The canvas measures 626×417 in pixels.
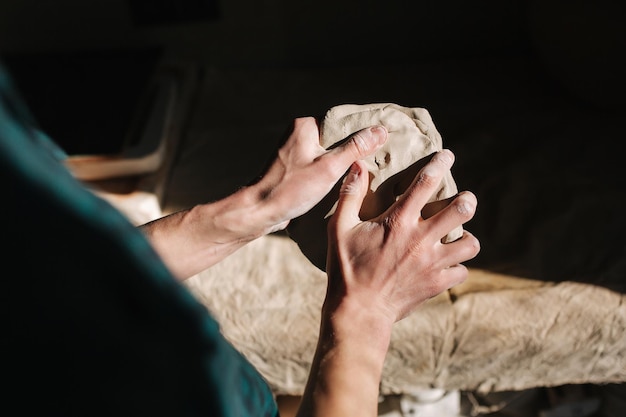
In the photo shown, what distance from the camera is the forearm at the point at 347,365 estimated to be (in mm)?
630

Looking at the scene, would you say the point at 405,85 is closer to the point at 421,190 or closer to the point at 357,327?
the point at 421,190

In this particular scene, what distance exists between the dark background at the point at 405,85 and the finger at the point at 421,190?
1.85 ft

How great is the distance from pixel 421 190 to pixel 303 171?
172 mm

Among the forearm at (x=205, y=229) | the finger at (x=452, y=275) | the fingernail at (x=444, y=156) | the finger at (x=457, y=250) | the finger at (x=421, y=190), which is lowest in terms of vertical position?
the finger at (x=452, y=275)

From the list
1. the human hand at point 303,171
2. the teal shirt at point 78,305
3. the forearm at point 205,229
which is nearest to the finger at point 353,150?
the human hand at point 303,171

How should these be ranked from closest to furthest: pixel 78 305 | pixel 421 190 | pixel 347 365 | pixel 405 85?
pixel 78 305, pixel 347 365, pixel 421 190, pixel 405 85

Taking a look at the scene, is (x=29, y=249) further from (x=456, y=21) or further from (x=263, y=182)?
(x=456, y=21)

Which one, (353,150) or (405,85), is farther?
(405,85)

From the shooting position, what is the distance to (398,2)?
2.12 meters

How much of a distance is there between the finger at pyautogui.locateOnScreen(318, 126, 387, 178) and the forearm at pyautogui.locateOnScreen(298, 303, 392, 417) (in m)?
0.21

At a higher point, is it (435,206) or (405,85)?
(405,85)

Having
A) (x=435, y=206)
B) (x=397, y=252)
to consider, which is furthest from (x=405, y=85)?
(x=397, y=252)

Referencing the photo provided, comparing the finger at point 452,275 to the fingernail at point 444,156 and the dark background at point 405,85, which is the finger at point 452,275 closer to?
the fingernail at point 444,156

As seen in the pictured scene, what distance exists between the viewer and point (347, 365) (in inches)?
26.4
